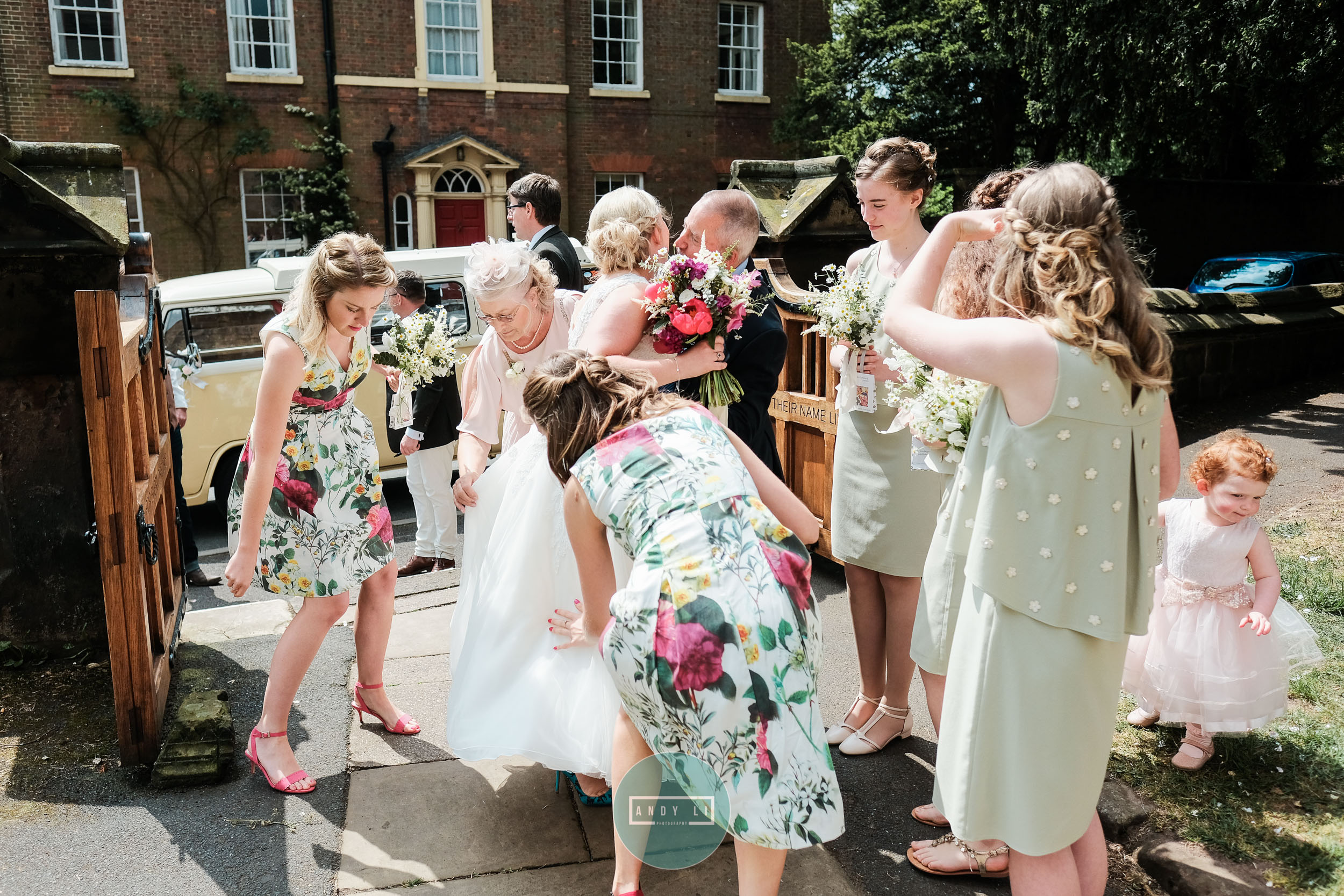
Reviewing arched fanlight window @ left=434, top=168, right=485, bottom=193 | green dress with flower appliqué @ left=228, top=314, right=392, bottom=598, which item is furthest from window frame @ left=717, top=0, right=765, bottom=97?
green dress with flower appliqué @ left=228, top=314, right=392, bottom=598

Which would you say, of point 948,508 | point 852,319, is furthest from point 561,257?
point 948,508

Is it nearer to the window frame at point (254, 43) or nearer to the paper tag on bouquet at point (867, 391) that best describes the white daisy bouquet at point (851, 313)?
the paper tag on bouquet at point (867, 391)

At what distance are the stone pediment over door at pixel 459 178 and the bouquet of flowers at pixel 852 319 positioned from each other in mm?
15899

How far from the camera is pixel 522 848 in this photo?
10.6 ft

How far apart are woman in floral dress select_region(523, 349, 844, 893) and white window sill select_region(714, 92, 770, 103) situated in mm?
19921

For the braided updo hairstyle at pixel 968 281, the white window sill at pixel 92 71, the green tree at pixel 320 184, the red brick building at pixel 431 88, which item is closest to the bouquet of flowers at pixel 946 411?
the braided updo hairstyle at pixel 968 281

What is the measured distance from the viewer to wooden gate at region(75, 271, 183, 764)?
3.26m

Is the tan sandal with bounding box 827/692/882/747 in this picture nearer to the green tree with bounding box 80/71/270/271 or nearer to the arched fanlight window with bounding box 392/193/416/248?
the arched fanlight window with bounding box 392/193/416/248

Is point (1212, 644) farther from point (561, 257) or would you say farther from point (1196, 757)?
point (561, 257)

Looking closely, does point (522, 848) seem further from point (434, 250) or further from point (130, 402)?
point (434, 250)

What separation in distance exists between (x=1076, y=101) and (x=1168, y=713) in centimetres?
1245

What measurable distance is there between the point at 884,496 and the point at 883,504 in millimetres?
31

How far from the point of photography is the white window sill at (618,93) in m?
20.2

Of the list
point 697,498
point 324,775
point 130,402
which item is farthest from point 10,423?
point 697,498
